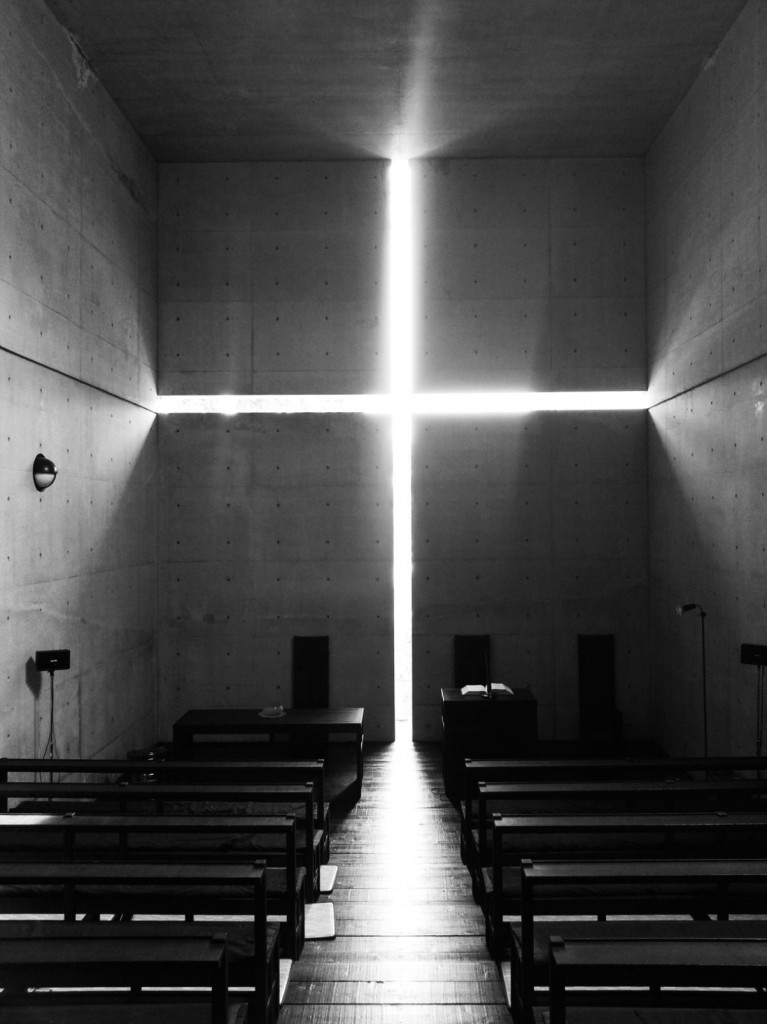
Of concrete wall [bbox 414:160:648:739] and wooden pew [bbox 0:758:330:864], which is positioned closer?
wooden pew [bbox 0:758:330:864]

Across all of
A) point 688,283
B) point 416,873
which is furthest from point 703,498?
point 416,873

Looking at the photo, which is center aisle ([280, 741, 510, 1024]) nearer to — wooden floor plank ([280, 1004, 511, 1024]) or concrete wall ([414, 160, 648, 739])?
wooden floor plank ([280, 1004, 511, 1024])

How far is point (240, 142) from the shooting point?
7.83 meters

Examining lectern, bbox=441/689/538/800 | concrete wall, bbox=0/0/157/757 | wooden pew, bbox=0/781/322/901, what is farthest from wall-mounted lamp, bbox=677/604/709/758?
concrete wall, bbox=0/0/157/757

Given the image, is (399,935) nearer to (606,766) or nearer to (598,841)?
(598,841)

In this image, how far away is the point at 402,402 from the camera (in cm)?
824

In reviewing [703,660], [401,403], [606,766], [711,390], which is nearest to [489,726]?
[703,660]

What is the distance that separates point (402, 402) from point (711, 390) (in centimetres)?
308

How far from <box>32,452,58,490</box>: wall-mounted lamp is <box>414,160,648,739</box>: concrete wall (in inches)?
154

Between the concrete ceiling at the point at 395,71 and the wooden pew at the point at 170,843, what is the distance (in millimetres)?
5501

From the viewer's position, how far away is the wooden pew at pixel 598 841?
9.98 feet

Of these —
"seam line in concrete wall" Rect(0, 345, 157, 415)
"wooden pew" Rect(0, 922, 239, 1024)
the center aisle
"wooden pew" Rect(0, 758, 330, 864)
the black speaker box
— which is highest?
"seam line in concrete wall" Rect(0, 345, 157, 415)

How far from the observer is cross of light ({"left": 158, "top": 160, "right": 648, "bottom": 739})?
26.9 feet

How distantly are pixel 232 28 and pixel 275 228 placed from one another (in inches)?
→ 91.6
